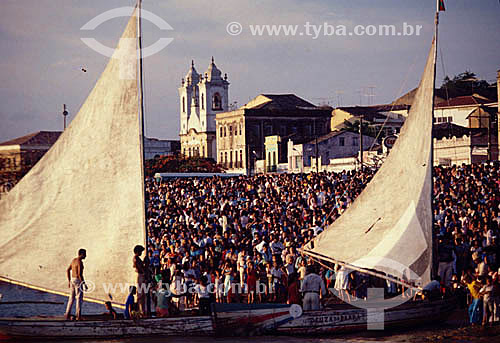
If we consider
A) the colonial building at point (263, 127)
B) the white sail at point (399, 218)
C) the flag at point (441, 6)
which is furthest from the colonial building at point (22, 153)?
the flag at point (441, 6)

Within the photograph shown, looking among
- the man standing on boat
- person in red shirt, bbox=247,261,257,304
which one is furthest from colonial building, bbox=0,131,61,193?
the man standing on boat

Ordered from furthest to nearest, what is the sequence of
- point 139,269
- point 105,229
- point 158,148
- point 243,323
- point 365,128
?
point 158,148 → point 365,128 → point 243,323 → point 105,229 → point 139,269

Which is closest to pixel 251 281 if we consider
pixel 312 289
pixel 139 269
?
pixel 312 289

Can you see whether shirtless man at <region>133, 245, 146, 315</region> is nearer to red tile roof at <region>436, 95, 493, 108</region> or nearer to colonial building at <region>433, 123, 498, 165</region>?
colonial building at <region>433, 123, 498, 165</region>

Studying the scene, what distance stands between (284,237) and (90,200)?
8.16m

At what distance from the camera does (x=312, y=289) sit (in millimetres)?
15820

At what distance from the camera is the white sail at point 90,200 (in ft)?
48.5

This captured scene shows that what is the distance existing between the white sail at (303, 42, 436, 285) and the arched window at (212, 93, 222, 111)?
332 ft

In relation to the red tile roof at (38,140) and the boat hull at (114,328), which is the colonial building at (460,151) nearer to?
the boat hull at (114,328)

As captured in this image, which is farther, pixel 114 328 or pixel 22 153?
pixel 22 153

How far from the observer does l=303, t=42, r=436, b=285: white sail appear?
16219mm

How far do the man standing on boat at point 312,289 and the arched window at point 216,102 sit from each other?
10368cm

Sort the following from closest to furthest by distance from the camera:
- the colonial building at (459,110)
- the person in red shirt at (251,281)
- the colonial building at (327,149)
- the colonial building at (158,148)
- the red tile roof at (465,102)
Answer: the person in red shirt at (251,281)
the colonial building at (459,110)
the red tile roof at (465,102)
the colonial building at (327,149)
the colonial building at (158,148)

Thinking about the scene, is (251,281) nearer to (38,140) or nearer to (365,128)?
(365,128)
